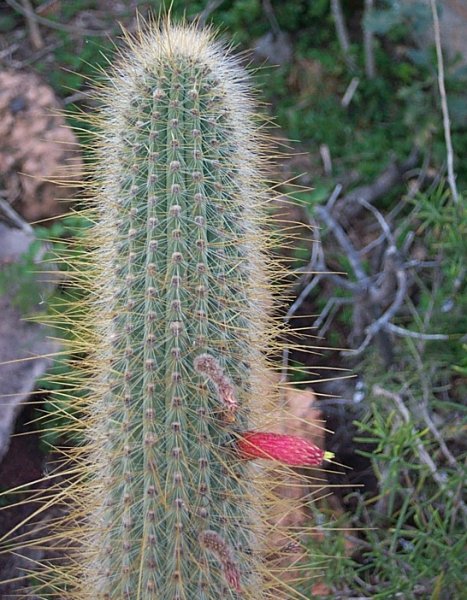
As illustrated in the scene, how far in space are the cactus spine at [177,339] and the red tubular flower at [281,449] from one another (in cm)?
3

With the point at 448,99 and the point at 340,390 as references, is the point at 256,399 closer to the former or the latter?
the point at 340,390

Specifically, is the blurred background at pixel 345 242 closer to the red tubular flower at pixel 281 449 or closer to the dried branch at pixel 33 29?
the dried branch at pixel 33 29

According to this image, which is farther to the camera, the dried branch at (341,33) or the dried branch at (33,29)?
the dried branch at (33,29)

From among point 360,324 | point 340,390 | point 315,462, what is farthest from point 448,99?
point 315,462

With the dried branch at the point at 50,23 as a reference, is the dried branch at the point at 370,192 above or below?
below

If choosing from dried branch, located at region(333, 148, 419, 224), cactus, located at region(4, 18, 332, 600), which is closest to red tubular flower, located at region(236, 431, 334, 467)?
cactus, located at region(4, 18, 332, 600)

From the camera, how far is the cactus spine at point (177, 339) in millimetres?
1427

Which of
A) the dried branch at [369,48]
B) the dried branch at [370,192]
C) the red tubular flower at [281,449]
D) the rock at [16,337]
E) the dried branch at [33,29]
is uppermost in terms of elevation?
the dried branch at [33,29]

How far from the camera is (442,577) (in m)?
1.68

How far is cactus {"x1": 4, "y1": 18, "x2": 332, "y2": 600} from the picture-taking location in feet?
4.68

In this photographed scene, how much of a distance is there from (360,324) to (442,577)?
3.58ft

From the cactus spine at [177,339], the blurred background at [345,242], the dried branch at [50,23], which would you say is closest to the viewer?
the cactus spine at [177,339]

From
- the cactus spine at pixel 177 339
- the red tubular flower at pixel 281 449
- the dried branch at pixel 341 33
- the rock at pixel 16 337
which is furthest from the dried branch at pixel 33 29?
the red tubular flower at pixel 281 449

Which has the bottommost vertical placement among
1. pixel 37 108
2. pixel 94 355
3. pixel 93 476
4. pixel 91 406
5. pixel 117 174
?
pixel 93 476
